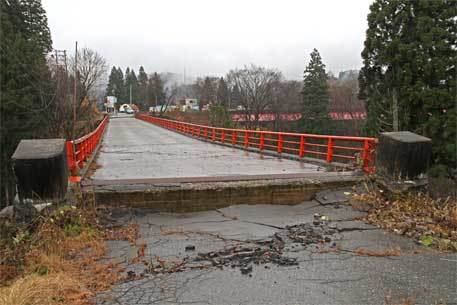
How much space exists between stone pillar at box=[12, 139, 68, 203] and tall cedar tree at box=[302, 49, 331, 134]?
5358 centimetres

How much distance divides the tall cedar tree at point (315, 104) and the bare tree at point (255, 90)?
8.59 meters

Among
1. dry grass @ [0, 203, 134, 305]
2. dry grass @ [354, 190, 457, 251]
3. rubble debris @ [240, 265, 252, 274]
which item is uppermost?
dry grass @ [354, 190, 457, 251]

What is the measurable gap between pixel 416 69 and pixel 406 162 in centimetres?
1677

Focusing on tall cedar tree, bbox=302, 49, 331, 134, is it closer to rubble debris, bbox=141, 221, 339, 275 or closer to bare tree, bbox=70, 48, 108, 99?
bare tree, bbox=70, 48, 108, 99

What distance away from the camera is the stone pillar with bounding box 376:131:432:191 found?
740 cm

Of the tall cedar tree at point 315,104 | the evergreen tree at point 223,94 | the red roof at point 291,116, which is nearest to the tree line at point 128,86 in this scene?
the evergreen tree at point 223,94

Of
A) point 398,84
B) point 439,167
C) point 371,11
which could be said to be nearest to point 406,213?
point 439,167

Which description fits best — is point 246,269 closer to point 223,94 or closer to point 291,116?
point 291,116

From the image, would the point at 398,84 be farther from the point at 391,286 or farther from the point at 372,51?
the point at 391,286

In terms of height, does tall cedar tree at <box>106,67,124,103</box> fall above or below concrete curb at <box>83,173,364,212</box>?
above

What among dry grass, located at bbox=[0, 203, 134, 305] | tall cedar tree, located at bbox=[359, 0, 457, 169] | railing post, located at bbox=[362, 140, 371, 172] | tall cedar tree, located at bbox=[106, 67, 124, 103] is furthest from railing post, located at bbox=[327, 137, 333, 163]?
tall cedar tree, located at bbox=[106, 67, 124, 103]

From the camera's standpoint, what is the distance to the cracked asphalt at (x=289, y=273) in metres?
3.87

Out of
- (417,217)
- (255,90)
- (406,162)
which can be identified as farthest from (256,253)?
(255,90)

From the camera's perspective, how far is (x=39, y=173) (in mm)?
6031
